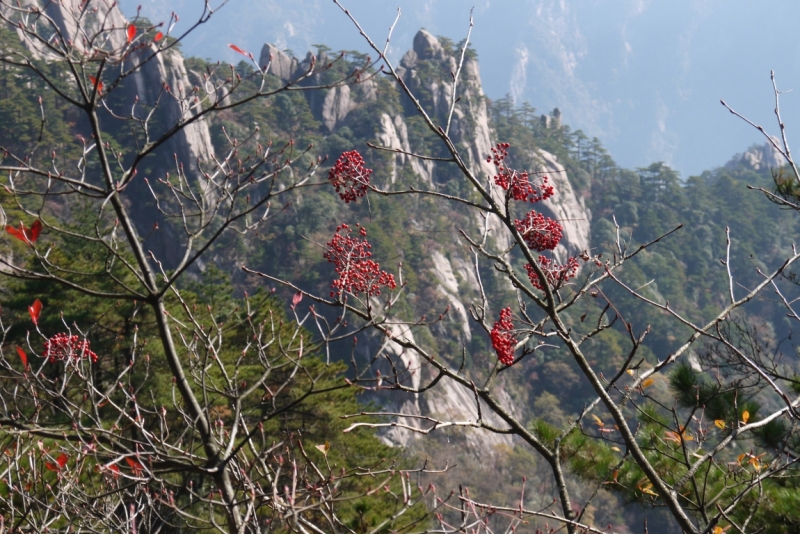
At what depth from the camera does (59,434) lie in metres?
1.90

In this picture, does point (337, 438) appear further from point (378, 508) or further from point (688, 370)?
point (688, 370)

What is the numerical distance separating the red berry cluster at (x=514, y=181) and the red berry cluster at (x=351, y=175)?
365mm

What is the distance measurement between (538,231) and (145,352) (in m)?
7.59

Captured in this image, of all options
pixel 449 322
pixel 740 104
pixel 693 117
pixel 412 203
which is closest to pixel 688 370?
pixel 449 322

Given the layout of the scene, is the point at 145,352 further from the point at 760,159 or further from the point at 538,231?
the point at 760,159

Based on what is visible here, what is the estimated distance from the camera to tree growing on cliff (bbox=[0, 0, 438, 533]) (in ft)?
6.38

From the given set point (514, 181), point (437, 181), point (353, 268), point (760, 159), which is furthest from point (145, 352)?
point (760, 159)

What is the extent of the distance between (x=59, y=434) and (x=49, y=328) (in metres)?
8.63

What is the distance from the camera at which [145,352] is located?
833 centimetres

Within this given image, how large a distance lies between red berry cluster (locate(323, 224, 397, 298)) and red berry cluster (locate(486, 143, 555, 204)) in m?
0.42

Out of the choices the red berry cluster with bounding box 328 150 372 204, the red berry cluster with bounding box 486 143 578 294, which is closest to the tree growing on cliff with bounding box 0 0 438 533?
the red berry cluster with bounding box 328 150 372 204

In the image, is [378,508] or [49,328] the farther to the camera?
[49,328]

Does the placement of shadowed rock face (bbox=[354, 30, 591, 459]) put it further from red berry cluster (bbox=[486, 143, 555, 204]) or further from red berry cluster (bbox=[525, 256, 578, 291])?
red berry cluster (bbox=[486, 143, 555, 204])

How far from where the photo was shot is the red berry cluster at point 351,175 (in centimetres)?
182
